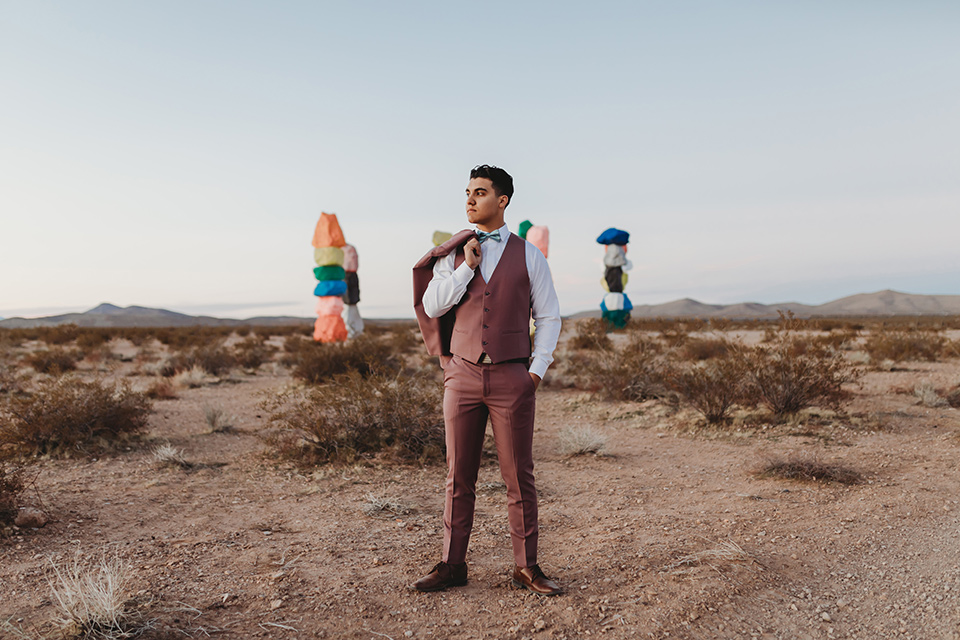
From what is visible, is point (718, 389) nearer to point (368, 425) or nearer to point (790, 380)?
point (790, 380)

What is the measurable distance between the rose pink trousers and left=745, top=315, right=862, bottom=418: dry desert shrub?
6.27m

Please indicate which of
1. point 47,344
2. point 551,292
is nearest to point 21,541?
point 551,292

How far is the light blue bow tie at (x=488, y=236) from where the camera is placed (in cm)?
325

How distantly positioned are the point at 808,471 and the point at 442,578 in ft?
12.7

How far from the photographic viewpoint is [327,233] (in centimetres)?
1952

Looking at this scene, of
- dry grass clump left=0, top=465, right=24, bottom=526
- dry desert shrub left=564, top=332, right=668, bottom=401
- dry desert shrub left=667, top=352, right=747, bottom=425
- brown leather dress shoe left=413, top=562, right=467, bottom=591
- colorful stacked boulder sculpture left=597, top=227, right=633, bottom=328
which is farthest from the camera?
colorful stacked boulder sculpture left=597, top=227, right=633, bottom=328

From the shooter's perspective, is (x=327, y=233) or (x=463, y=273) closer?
(x=463, y=273)

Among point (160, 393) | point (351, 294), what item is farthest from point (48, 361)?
point (351, 294)

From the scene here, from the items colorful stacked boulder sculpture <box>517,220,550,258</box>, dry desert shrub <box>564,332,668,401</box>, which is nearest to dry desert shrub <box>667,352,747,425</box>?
dry desert shrub <box>564,332,668,401</box>

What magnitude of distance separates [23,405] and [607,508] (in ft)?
21.2

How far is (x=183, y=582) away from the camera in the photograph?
353 cm

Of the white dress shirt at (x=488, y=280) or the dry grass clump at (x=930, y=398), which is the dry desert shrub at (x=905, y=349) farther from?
the white dress shirt at (x=488, y=280)

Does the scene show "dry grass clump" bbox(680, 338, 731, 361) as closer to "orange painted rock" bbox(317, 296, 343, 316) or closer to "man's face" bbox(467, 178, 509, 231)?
"orange painted rock" bbox(317, 296, 343, 316)

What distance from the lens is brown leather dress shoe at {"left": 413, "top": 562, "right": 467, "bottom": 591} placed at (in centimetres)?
334
